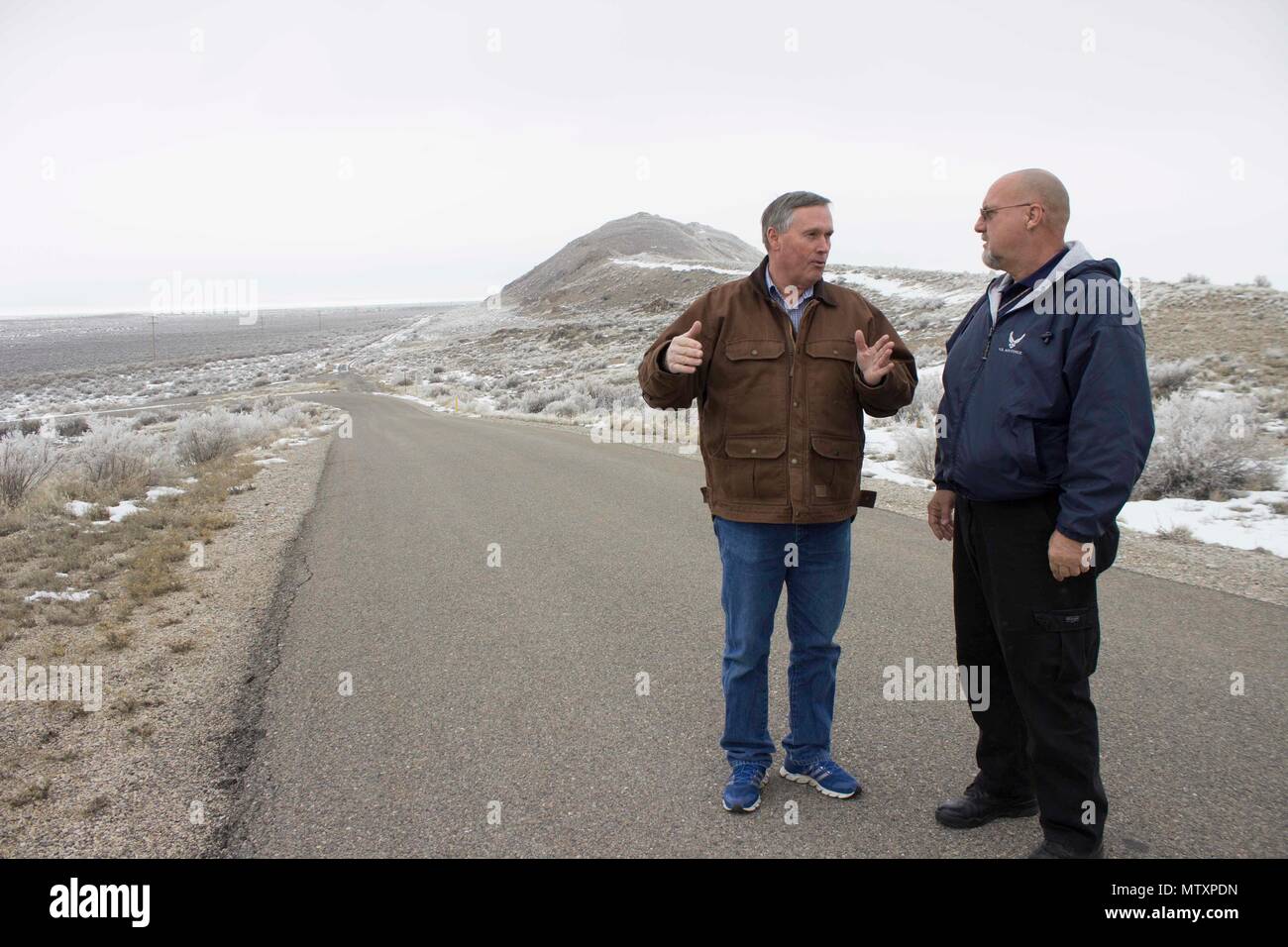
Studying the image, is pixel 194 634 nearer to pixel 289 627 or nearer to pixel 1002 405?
pixel 289 627

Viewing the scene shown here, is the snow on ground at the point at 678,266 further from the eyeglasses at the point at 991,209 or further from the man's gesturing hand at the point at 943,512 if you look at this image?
the eyeglasses at the point at 991,209

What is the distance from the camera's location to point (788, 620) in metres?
3.19

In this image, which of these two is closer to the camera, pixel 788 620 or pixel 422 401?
pixel 788 620

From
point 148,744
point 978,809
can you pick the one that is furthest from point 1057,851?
point 148,744

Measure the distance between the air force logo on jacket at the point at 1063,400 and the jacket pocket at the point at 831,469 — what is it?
1.29 ft

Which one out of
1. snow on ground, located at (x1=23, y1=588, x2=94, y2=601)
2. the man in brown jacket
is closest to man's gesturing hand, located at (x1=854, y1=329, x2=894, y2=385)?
the man in brown jacket

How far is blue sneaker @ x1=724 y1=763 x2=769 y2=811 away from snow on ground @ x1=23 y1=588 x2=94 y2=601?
5547 millimetres

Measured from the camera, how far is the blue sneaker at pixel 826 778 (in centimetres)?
312

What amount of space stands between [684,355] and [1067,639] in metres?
1.56

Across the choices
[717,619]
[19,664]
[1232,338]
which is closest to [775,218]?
[717,619]

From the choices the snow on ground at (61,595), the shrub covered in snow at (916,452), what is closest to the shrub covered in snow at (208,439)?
the snow on ground at (61,595)

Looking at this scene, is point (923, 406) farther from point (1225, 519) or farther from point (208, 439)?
point (208, 439)

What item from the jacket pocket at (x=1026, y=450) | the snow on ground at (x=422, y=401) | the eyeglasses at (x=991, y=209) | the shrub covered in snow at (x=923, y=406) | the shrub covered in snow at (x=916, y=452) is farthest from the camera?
the snow on ground at (x=422, y=401)

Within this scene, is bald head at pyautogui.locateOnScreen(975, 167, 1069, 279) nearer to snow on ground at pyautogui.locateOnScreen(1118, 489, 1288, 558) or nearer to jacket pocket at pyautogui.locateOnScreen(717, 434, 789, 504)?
jacket pocket at pyautogui.locateOnScreen(717, 434, 789, 504)
